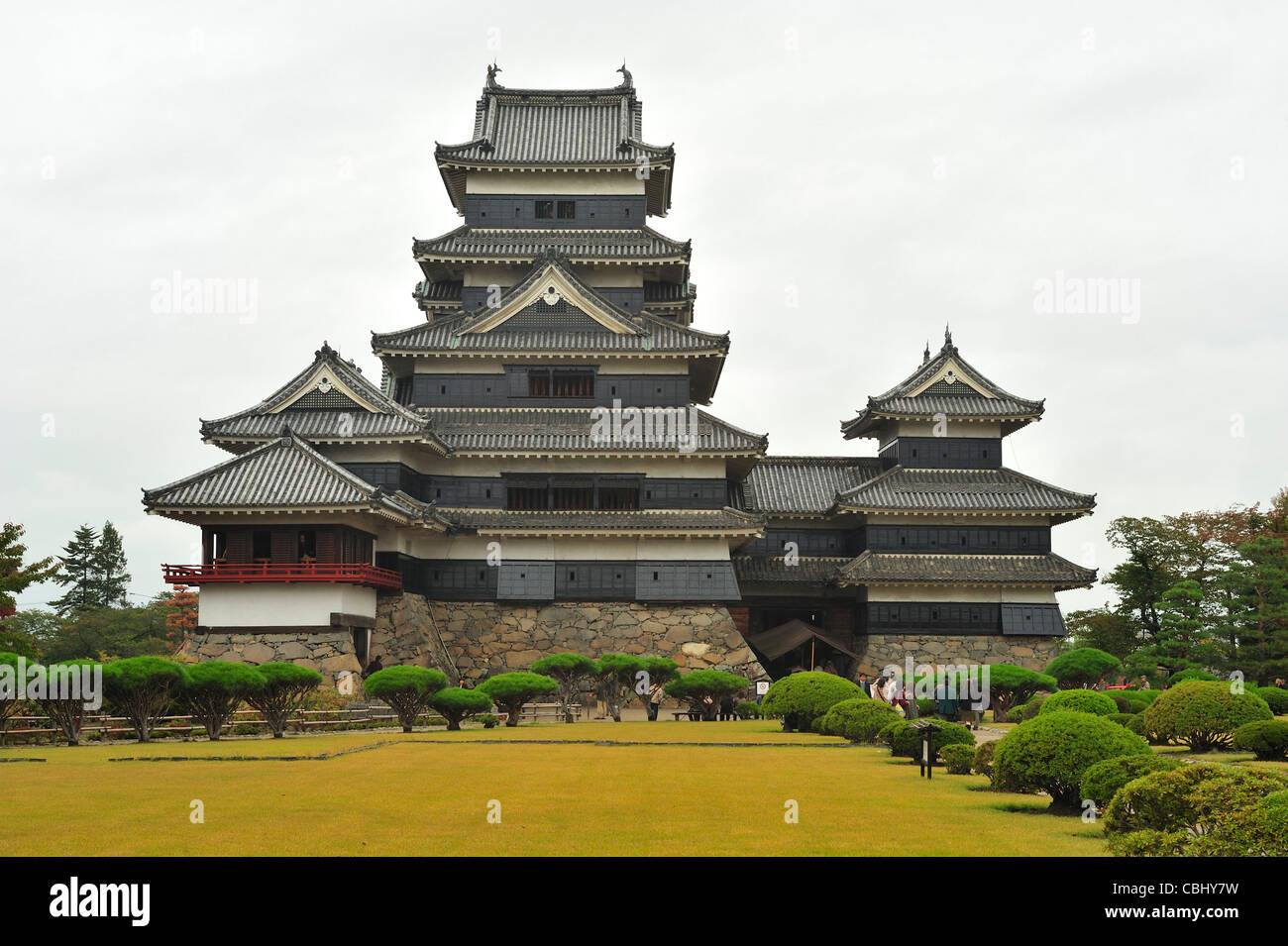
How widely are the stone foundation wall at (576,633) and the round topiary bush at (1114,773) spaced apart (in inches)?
1130

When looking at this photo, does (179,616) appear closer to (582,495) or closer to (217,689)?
(582,495)

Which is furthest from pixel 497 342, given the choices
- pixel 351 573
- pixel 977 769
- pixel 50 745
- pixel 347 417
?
pixel 977 769

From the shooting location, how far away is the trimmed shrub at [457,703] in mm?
30531

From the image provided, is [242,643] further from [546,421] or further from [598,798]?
[598,798]

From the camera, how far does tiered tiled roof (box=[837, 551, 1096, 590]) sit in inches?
1812

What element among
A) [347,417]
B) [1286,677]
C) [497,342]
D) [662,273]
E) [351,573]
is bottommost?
[1286,677]

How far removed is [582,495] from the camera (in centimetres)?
4506

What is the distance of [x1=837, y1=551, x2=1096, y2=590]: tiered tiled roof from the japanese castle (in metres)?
0.12

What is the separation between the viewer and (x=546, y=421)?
4531 cm

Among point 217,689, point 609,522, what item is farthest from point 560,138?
point 217,689

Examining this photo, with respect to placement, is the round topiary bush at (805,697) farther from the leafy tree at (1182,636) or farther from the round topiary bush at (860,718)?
the leafy tree at (1182,636)

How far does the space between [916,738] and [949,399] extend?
29.6 metres

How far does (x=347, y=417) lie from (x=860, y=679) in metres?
22.7

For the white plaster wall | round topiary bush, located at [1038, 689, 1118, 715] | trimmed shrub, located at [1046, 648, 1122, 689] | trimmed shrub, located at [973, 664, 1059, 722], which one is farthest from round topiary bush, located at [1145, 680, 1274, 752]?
the white plaster wall
